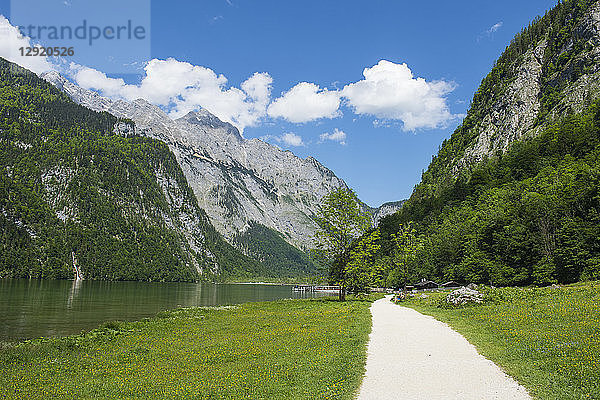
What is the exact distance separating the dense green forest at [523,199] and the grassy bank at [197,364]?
33.4m

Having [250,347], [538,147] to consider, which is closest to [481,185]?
[538,147]

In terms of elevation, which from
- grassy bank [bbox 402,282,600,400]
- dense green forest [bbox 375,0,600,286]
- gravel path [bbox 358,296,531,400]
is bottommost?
gravel path [bbox 358,296,531,400]

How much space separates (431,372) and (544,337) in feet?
23.3

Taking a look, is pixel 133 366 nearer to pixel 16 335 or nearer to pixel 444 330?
pixel 444 330

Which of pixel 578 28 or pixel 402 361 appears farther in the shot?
pixel 578 28

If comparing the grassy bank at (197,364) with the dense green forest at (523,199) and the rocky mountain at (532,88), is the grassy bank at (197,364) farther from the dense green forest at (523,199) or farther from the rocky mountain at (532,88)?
the rocky mountain at (532,88)

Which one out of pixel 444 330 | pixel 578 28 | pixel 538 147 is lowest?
pixel 444 330

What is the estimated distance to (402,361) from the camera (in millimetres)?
15781

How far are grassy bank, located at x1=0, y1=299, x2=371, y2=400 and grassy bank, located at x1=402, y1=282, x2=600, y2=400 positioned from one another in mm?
5665

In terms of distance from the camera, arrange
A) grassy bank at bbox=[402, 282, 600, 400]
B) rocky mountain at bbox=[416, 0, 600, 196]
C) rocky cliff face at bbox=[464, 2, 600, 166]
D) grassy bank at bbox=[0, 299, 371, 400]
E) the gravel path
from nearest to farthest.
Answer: the gravel path, grassy bank at bbox=[402, 282, 600, 400], grassy bank at bbox=[0, 299, 371, 400], rocky cliff face at bbox=[464, 2, 600, 166], rocky mountain at bbox=[416, 0, 600, 196]

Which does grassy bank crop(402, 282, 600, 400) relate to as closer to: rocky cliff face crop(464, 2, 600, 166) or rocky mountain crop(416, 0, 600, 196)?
rocky mountain crop(416, 0, 600, 196)

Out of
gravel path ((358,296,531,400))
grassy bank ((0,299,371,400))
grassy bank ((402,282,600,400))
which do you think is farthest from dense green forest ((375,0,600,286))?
gravel path ((358,296,531,400))

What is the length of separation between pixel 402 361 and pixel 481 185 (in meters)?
104

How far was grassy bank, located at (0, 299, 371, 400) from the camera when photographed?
1320cm
